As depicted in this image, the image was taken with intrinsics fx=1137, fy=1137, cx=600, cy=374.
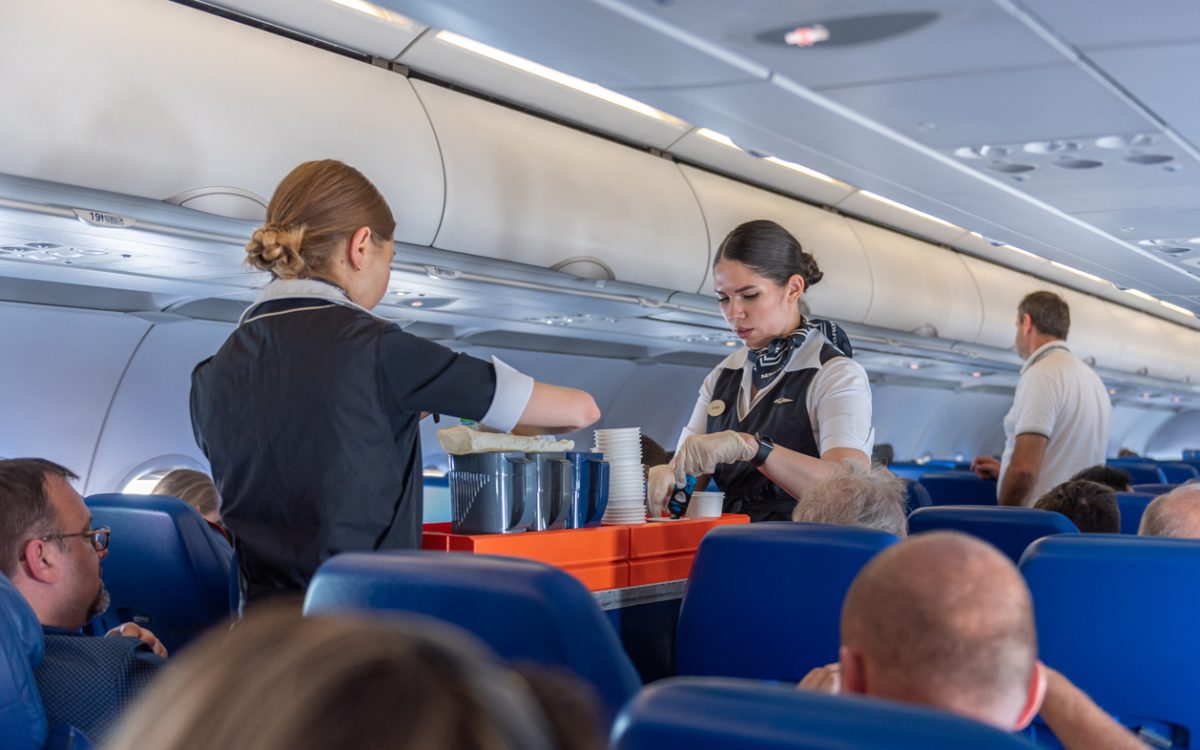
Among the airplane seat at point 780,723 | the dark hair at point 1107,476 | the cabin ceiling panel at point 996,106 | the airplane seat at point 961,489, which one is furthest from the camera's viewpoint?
the airplane seat at point 961,489

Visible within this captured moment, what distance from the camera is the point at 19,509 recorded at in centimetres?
Answer: 277

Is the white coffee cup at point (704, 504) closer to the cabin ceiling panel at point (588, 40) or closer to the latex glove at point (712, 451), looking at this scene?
the latex glove at point (712, 451)

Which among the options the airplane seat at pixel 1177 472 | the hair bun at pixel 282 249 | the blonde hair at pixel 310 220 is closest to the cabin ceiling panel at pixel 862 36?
the blonde hair at pixel 310 220

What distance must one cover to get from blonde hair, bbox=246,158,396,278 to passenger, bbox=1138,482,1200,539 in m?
2.29

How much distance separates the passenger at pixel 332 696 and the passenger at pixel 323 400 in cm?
171

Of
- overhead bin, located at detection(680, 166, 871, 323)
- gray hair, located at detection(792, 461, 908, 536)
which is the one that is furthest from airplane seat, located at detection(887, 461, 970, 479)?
gray hair, located at detection(792, 461, 908, 536)

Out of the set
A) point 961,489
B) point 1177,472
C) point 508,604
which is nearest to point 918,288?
point 961,489

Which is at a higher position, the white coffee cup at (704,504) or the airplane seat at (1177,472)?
the white coffee cup at (704,504)

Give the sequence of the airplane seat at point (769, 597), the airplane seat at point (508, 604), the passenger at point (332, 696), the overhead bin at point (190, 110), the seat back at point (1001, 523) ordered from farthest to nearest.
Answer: the overhead bin at point (190, 110) < the seat back at point (1001, 523) < the airplane seat at point (769, 597) < the airplane seat at point (508, 604) < the passenger at point (332, 696)

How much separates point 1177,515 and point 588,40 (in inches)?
85.7

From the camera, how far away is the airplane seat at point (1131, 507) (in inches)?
202

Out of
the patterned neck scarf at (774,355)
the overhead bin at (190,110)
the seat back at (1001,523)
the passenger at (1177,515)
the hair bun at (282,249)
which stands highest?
the overhead bin at (190,110)

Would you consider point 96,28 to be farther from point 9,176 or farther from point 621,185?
point 621,185

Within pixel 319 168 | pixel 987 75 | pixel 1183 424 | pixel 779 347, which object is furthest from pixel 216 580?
pixel 1183 424
